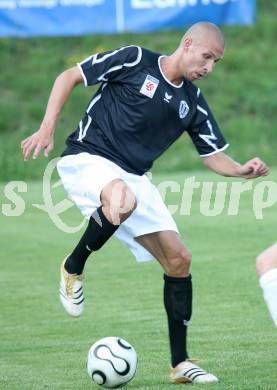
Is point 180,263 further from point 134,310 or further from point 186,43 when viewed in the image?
point 134,310

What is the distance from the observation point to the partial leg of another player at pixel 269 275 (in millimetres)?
5414

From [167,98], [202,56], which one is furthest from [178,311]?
[202,56]

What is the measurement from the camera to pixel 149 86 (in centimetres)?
698

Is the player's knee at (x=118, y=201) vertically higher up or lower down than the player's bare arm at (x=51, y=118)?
lower down

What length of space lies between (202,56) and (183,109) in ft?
1.33

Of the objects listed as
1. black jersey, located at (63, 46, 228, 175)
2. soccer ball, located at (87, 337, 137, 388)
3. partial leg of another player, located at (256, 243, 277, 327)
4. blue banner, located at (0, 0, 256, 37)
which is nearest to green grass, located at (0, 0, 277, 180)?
blue banner, located at (0, 0, 256, 37)

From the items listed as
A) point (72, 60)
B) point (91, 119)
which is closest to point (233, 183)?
point (72, 60)

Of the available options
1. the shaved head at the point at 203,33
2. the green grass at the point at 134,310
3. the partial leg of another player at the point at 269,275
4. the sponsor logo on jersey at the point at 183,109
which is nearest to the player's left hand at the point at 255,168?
the sponsor logo on jersey at the point at 183,109

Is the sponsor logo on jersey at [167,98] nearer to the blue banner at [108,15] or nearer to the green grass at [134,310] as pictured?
the green grass at [134,310]

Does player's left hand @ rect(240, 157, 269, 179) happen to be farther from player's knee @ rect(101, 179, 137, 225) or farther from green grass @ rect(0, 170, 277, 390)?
green grass @ rect(0, 170, 277, 390)

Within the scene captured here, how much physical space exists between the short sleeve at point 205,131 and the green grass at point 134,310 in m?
1.35

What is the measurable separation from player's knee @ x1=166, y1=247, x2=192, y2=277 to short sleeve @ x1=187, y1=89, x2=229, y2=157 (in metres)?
0.83

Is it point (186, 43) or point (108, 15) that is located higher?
point (186, 43)

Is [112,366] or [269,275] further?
[112,366]
